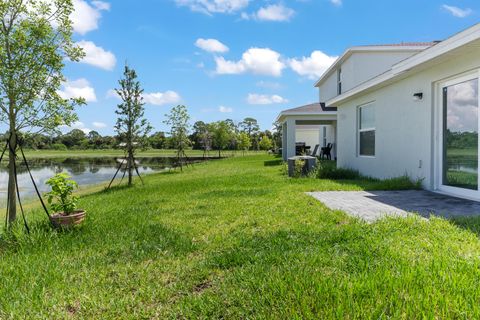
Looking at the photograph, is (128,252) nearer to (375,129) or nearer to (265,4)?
(375,129)

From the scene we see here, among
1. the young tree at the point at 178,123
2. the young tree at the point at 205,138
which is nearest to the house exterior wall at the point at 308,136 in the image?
the young tree at the point at 205,138

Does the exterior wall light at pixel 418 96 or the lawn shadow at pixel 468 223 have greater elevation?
the exterior wall light at pixel 418 96

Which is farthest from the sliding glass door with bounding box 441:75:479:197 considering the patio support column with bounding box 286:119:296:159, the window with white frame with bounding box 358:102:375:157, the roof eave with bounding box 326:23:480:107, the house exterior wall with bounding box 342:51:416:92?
the patio support column with bounding box 286:119:296:159

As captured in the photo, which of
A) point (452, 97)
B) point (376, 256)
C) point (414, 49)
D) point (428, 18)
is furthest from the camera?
point (414, 49)

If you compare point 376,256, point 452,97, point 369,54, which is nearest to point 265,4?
point 369,54

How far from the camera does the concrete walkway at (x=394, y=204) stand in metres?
4.31

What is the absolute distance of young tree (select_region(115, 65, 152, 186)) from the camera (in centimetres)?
1035

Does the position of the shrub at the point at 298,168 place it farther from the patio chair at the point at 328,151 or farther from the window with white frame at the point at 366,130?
the patio chair at the point at 328,151

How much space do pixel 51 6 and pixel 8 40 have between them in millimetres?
737

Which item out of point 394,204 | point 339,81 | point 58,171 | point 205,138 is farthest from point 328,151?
point 58,171

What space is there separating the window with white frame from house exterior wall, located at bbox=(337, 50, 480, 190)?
0.14 metres

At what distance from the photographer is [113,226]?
14.1 feet

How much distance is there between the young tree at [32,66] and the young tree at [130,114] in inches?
238

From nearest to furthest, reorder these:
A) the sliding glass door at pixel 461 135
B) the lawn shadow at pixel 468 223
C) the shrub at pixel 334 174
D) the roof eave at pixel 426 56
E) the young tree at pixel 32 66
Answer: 1. the lawn shadow at pixel 468 223
2. the young tree at pixel 32 66
3. the roof eave at pixel 426 56
4. the sliding glass door at pixel 461 135
5. the shrub at pixel 334 174
